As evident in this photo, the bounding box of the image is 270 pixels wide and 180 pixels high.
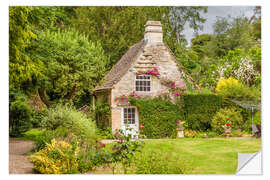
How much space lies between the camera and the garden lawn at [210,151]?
359 inches

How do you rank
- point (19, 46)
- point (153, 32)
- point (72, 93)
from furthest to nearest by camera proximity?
1. point (153, 32)
2. point (72, 93)
3. point (19, 46)

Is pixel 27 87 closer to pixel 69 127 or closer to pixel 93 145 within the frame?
pixel 69 127

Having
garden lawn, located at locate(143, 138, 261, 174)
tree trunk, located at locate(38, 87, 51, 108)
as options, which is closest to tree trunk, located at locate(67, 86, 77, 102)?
tree trunk, located at locate(38, 87, 51, 108)

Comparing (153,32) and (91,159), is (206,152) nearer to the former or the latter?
(91,159)

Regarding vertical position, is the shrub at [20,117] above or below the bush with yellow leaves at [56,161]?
above

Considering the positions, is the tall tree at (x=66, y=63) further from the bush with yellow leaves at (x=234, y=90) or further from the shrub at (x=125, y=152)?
the bush with yellow leaves at (x=234, y=90)

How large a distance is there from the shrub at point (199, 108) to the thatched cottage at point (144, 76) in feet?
2.61

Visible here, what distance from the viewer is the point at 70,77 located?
1352 centimetres

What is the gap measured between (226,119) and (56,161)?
8432mm

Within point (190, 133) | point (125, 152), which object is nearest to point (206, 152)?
point (190, 133)

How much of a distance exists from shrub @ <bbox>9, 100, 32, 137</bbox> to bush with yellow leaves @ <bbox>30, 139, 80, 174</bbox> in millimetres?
6005

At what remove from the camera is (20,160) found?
9.41 m

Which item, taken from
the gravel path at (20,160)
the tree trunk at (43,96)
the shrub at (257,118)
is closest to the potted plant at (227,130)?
the shrub at (257,118)

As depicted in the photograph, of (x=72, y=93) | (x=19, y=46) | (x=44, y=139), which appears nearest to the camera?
(x=44, y=139)
